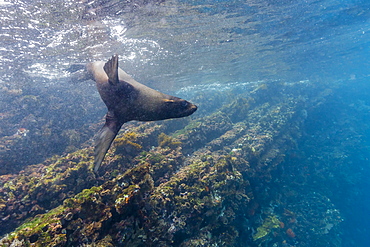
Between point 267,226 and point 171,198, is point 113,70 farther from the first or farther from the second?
point 267,226

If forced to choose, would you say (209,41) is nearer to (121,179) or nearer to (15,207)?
(121,179)

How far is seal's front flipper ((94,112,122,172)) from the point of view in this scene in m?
3.10

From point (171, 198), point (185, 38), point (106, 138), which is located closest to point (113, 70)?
point (106, 138)

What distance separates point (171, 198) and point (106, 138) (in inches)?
119

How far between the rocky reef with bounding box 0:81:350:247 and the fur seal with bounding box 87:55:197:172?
168 centimetres

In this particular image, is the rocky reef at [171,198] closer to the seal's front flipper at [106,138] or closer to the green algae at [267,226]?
the green algae at [267,226]

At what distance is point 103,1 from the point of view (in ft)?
28.0

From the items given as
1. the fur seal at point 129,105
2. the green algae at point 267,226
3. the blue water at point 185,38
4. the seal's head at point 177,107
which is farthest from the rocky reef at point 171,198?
the blue water at point 185,38

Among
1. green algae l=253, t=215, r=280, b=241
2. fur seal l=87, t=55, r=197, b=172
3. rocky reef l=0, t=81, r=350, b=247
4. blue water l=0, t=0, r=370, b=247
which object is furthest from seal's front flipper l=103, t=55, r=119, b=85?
green algae l=253, t=215, r=280, b=241

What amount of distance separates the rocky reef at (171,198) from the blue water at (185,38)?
570 cm

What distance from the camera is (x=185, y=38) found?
573 inches

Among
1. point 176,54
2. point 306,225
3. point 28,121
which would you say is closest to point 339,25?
point 176,54

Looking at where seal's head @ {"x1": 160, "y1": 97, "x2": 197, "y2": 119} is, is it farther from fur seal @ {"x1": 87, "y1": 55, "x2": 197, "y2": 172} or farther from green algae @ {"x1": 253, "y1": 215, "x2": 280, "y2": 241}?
green algae @ {"x1": 253, "y1": 215, "x2": 280, "y2": 241}

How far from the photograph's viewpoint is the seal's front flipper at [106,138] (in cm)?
310
